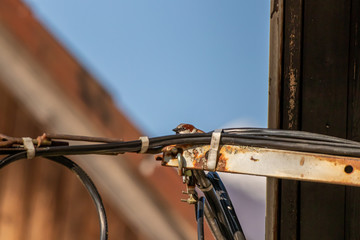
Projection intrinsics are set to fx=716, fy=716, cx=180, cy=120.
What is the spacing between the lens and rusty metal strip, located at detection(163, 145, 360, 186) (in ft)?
6.63

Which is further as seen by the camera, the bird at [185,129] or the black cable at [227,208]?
the black cable at [227,208]

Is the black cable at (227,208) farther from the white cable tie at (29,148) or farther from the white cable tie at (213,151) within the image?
the white cable tie at (29,148)

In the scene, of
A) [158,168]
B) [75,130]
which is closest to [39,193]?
[75,130]

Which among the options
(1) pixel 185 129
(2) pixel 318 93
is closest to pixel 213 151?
(1) pixel 185 129

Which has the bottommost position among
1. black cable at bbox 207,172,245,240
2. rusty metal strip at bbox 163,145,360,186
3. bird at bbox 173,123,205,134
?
black cable at bbox 207,172,245,240

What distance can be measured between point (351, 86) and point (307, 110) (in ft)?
0.63

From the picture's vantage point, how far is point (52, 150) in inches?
80.7

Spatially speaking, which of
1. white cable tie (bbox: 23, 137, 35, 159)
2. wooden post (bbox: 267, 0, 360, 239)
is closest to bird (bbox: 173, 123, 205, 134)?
white cable tie (bbox: 23, 137, 35, 159)

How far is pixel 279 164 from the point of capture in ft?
6.73

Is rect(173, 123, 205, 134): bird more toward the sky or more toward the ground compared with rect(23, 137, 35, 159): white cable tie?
more toward the sky

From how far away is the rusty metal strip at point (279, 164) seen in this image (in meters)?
2.02

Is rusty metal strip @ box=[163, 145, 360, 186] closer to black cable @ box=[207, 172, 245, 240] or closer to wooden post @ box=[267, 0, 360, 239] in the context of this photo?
black cable @ box=[207, 172, 245, 240]

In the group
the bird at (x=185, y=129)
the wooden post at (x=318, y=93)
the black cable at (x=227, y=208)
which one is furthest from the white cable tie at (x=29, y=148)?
the wooden post at (x=318, y=93)

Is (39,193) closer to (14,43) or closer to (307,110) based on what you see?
(14,43)
